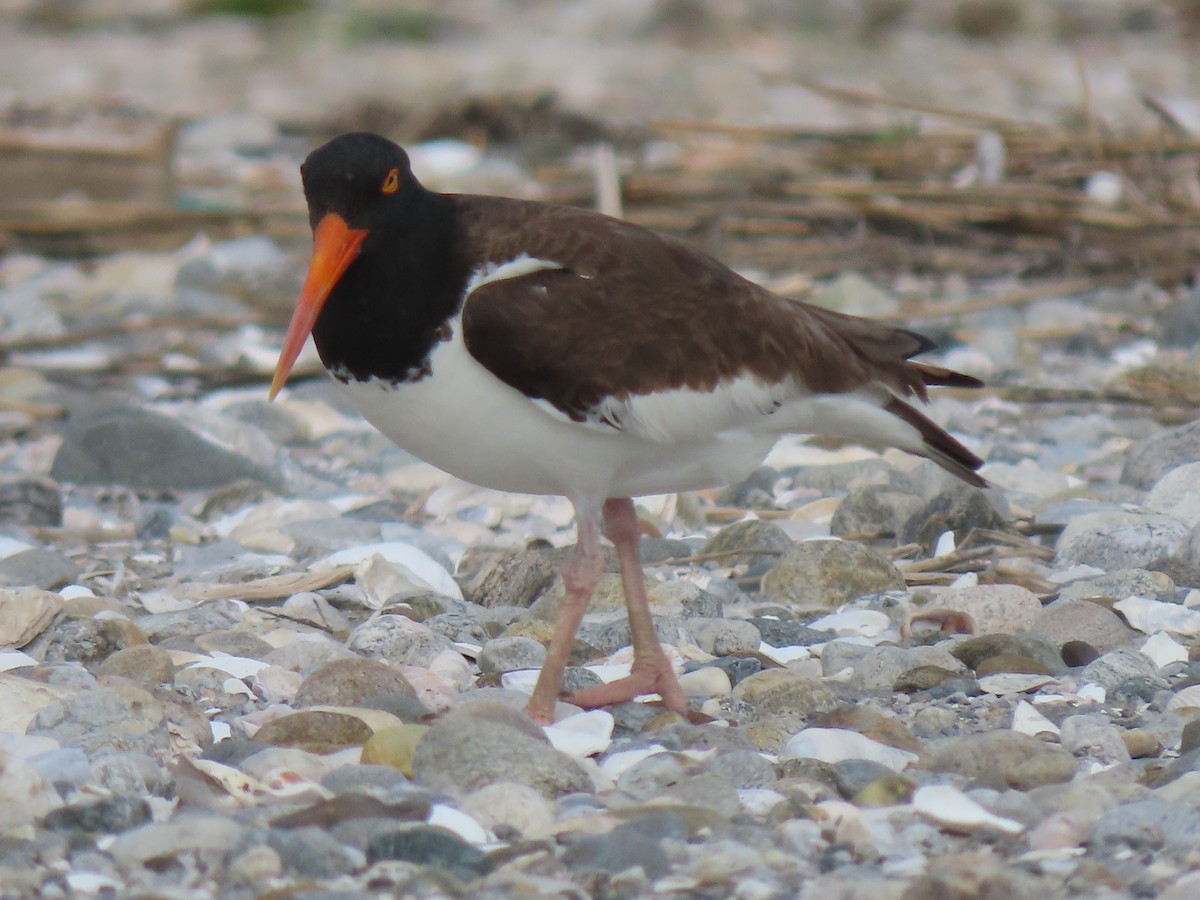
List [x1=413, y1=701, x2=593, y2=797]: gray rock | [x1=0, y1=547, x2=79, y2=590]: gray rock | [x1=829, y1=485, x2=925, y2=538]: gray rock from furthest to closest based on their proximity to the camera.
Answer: [x1=829, y1=485, x2=925, y2=538]: gray rock, [x1=0, y1=547, x2=79, y2=590]: gray rock, [x1=413, y1=701, x2=593, y2=797]: gray rock

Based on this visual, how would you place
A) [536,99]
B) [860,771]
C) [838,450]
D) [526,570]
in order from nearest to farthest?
[860,771] < [526,570] < [838,450] < [536,99]

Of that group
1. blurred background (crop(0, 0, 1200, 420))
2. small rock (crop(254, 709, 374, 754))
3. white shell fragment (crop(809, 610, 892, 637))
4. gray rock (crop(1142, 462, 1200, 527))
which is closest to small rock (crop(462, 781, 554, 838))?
small rock (crop(254, 709, 374, 754))

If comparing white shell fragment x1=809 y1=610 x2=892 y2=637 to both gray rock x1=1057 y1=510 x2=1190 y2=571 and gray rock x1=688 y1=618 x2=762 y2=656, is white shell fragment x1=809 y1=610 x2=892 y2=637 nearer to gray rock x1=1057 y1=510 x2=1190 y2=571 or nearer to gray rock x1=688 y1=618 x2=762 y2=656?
gray rock x1=688 y1=618 x2=762 y2=656

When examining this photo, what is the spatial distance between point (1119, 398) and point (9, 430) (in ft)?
14.2

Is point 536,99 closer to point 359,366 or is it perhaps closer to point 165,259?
point 165,259

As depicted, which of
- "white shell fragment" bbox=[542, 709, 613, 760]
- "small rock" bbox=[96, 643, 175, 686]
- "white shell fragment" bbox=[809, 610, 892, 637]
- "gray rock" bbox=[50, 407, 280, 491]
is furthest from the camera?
"gray rock" bbox=[50, 407, 280, 491]

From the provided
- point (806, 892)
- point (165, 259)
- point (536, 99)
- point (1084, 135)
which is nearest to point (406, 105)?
point (536, 99)

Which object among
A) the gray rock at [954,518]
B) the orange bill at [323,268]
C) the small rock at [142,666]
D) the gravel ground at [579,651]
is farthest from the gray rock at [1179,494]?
the small rock at [142,666]

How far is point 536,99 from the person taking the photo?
40.8 ft

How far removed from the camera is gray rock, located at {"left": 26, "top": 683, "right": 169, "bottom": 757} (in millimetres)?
3416

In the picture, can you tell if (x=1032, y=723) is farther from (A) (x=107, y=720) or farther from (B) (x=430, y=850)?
(A) (x=107, y=720)

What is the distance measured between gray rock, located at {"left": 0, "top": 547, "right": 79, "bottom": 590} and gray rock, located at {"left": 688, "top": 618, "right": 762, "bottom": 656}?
1.76m

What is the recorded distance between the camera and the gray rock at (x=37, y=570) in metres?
4.73

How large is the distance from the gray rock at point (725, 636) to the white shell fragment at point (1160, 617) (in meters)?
0.94
